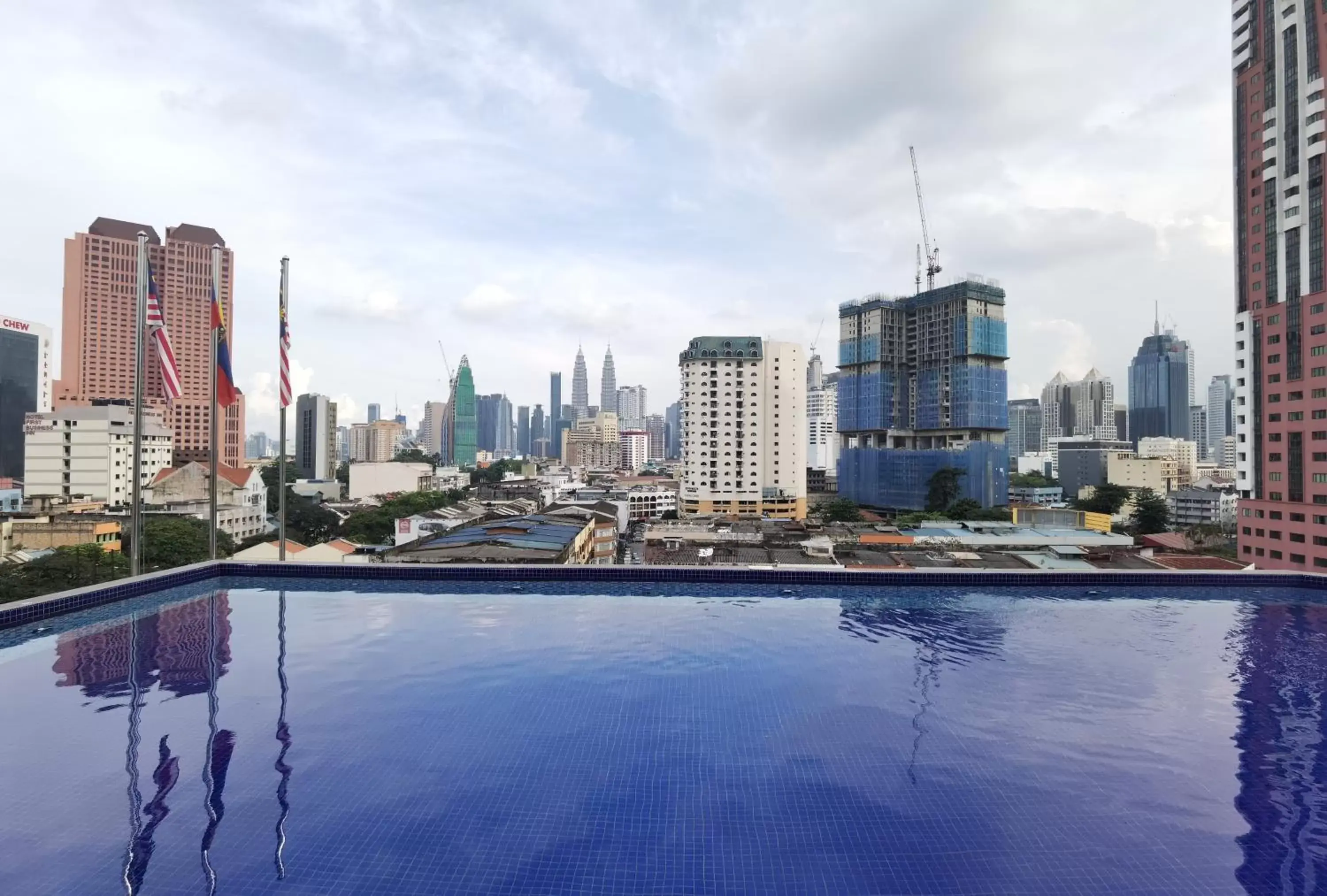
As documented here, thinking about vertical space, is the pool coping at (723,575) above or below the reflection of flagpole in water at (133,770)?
above

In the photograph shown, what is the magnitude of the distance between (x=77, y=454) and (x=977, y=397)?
218 ft

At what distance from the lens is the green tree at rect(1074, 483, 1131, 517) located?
5975cm

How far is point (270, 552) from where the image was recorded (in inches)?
934

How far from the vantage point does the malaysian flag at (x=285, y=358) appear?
439 inches

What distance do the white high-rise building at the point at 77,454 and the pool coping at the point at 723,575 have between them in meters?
37.1

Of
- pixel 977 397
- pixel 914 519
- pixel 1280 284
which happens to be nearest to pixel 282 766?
pixel 1280 284

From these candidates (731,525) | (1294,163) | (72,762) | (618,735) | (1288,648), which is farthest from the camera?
(731,525)

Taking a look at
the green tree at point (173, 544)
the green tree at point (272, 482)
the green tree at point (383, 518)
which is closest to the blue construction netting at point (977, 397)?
the green tree at point (383, 518)

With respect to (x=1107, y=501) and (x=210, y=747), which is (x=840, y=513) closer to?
(x=1107, y=501)

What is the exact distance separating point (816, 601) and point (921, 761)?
5.33m

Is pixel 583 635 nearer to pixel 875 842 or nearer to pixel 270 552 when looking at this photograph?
pixel 875 842

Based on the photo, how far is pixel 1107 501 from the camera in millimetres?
59906

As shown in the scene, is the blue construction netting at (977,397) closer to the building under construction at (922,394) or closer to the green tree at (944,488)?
the building under construction at (922,394)

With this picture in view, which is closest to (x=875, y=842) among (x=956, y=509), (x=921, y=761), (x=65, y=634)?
(x=921, y=761)
